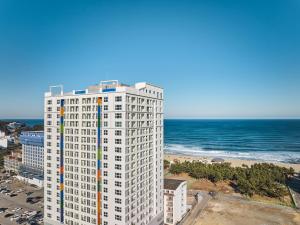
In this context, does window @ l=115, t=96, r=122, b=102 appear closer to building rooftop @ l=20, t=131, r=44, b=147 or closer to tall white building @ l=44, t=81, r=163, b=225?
tall white building @ l=44, t=81, r=163, b=225

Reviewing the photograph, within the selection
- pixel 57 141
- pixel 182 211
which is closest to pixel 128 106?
pixel 57 141

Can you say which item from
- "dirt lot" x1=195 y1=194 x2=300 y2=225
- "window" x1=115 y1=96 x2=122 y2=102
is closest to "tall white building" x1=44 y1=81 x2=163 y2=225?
"window" x1=115 y1=96 x2=122 y2=102

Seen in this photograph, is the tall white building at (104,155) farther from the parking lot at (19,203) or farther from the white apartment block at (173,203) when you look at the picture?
the parking lot at (19,203)

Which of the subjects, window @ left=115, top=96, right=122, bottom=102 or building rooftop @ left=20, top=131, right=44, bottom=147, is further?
building rooftop @ left=20, top=131, right=44, bottom=147

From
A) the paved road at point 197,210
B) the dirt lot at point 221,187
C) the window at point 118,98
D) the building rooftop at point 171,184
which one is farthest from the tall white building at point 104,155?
the dirt lot at point 221,187

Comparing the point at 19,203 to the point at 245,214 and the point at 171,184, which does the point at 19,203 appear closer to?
the point at 171,184

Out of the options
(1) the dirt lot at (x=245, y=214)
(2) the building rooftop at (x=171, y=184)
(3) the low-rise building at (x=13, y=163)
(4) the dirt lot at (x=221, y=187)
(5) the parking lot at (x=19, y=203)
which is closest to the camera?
(1) the dirt lot at (x=245, y=214)

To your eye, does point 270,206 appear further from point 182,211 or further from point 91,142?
point 91,142
